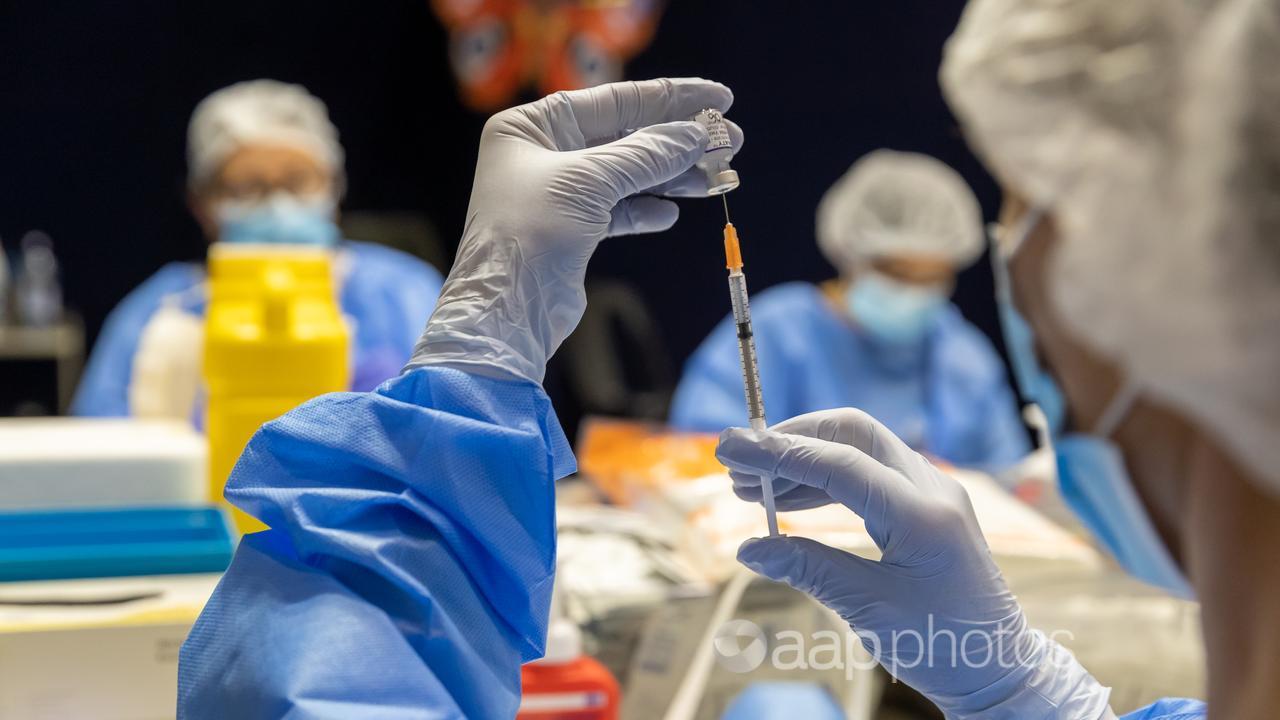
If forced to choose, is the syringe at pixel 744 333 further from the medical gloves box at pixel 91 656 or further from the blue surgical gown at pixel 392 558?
the medical gloves box at pixel 91 656

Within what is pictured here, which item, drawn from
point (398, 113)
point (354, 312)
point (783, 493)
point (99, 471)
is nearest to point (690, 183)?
point (783, 493)

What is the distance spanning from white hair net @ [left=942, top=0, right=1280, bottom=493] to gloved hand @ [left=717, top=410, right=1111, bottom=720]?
0.83 ft

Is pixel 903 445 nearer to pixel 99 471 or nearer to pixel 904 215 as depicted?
pixel 99 471

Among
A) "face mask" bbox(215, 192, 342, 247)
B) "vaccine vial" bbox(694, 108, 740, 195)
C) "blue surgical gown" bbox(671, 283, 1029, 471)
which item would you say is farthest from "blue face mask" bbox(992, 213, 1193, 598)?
"blue surgical gown" bbox(671, 283, 1029, 471)

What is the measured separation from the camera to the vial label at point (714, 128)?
960 mm

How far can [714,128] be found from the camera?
97 centimetres

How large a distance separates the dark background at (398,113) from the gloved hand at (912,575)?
9.31 ft

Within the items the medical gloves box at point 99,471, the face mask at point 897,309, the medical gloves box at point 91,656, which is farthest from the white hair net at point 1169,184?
the face mask at point 897,309

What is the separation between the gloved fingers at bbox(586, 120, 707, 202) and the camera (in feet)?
2.96

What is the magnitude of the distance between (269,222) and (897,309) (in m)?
1.64

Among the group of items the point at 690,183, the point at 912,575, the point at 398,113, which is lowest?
the point at 398,113

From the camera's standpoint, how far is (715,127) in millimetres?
967

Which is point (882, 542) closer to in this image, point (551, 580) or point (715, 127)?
point (551, 580)

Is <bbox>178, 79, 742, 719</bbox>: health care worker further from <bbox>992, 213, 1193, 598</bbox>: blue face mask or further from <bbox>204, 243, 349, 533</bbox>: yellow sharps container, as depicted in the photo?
<bbox>204, 243, 349, 533</bbox>: yellow sharps container
